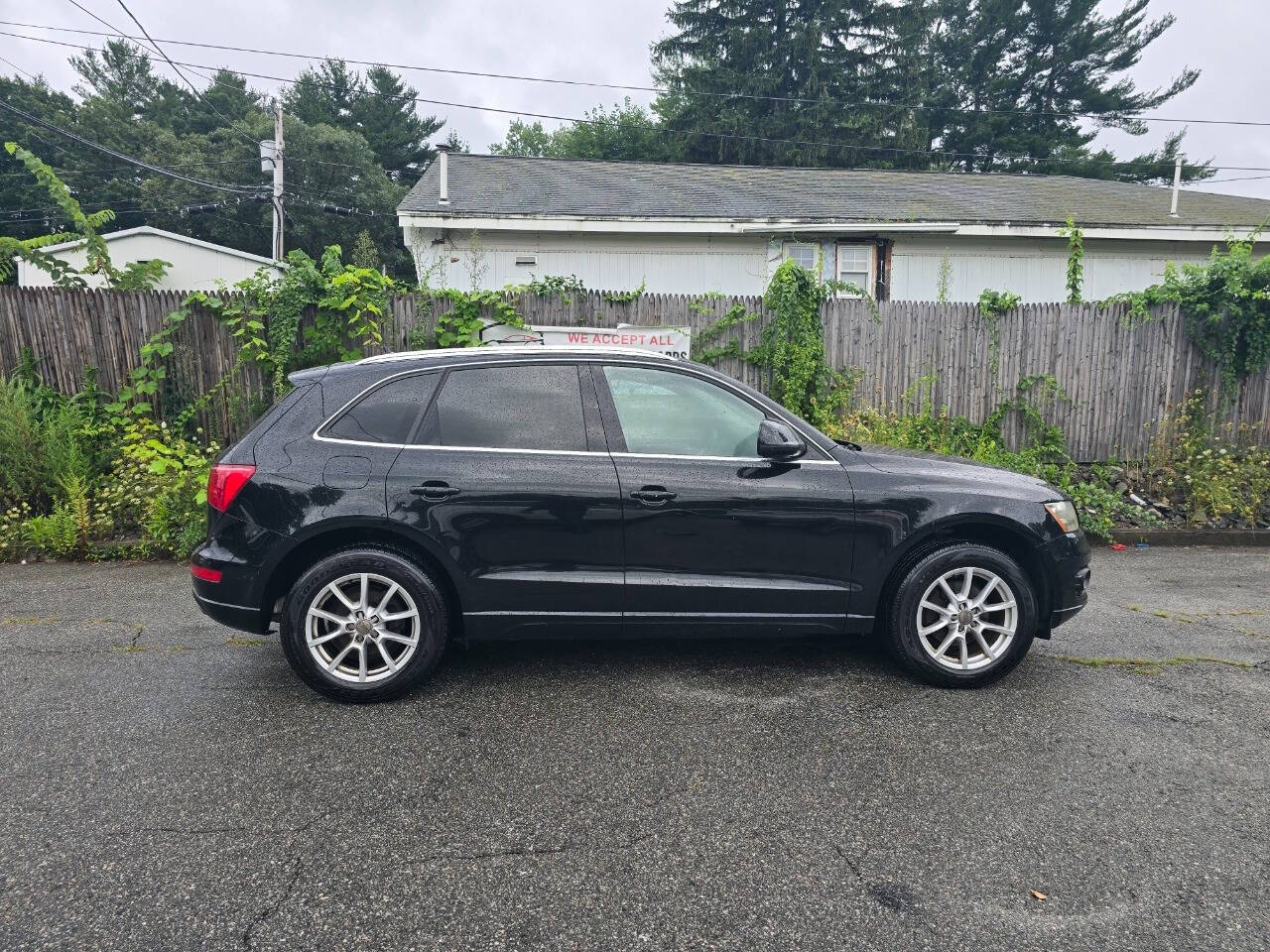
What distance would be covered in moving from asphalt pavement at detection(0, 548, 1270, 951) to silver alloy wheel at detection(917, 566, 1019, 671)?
0.20 m

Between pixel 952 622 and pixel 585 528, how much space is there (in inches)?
73.8

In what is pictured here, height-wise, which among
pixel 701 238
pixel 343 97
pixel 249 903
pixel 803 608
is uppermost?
pixel 343 97

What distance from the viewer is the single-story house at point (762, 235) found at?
42.9 ft

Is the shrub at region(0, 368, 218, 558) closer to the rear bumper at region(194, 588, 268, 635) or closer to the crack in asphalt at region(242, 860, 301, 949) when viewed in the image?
the rear bumper at region(194, 588, 268, 635)

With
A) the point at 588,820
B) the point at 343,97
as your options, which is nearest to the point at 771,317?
the point at 588,820

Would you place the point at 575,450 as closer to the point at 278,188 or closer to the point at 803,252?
the point at 803,252

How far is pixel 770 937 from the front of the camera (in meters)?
2.26

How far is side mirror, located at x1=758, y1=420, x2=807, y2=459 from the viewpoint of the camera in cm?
387

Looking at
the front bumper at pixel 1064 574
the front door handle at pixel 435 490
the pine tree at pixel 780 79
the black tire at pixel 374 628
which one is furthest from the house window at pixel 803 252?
the pine tree at pixel 780 79

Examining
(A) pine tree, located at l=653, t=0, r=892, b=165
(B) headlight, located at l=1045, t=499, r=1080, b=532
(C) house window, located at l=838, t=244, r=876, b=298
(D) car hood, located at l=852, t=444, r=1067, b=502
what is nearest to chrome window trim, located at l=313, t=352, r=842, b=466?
(D) car hood, located at l=852, t=444, r=1067, b=502

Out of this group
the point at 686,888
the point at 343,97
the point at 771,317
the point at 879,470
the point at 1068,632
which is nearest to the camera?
the point at 686,888

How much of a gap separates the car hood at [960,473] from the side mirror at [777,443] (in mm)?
422

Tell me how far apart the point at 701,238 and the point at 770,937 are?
1242 centimetres

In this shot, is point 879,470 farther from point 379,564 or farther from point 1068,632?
point 379,564
